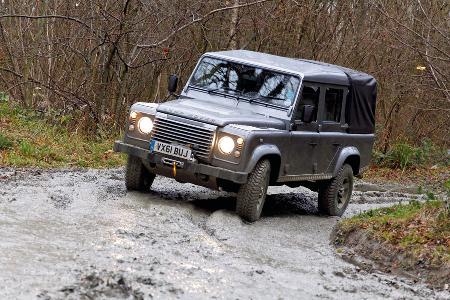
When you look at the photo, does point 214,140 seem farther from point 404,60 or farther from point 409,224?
point 404,60

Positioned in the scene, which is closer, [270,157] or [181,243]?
[181,243]

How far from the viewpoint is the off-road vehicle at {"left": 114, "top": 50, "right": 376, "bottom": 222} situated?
362 inches

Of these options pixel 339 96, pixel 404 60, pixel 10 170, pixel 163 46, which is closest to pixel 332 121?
pixel 339 96

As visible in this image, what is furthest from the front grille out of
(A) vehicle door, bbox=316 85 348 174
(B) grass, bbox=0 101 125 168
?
(B) grass, bbox=0 101 125 168

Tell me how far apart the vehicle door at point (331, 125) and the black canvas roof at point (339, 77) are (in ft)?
0.45

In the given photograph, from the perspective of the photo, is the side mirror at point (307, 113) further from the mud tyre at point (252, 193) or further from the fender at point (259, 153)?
the mud tyre at point (252, 193)

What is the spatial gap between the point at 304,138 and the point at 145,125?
2238 mm

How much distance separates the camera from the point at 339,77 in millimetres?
11609

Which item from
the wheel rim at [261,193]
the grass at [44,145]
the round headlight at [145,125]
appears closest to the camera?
the wheel rim at [261,193]

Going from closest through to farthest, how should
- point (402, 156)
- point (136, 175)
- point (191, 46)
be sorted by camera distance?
point (136, 175) < point (191, 46) < point (402, 156)

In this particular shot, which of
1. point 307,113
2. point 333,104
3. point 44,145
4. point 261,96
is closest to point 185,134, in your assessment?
point 261,96

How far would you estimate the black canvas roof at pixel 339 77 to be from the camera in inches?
422

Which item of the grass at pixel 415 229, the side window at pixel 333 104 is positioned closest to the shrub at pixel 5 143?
the side window at pixel 333 104

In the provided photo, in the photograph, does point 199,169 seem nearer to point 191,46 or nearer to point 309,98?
point 309,98
